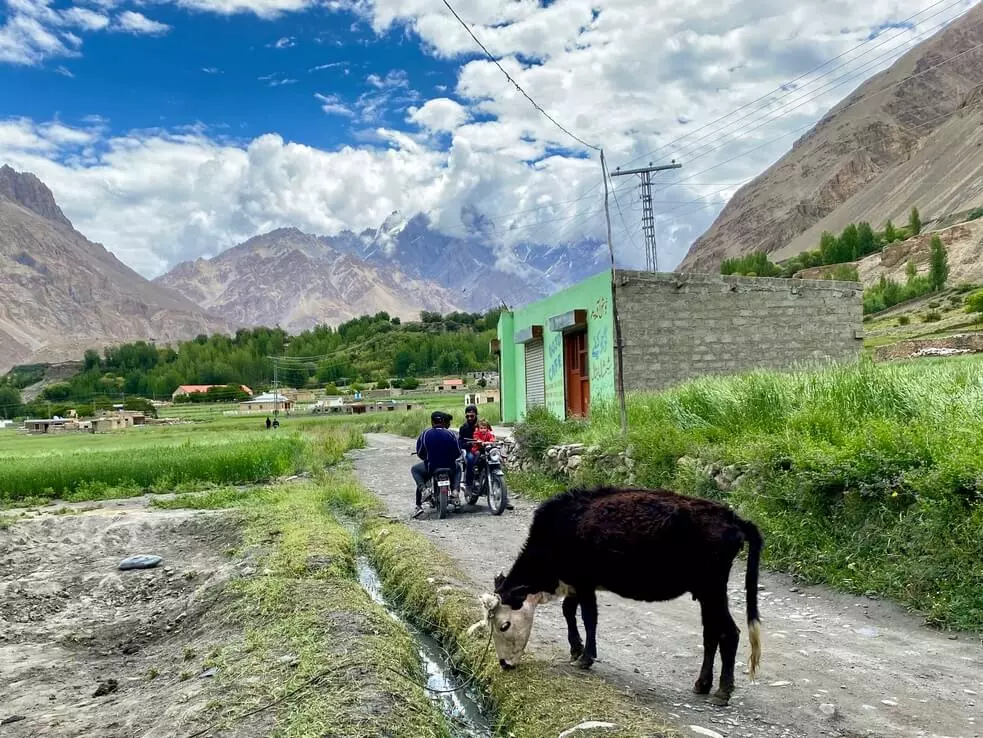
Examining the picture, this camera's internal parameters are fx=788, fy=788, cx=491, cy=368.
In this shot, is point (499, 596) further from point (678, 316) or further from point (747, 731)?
point (678, 316)

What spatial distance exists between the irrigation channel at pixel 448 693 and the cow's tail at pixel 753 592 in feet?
5.84

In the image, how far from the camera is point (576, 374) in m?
22.8

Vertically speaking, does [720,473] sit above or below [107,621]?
above

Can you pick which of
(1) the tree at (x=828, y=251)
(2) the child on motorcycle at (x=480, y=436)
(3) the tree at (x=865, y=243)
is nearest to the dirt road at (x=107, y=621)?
(2) the child on motorcycle at (x=480, y=436)

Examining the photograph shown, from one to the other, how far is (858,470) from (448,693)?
4.53 metres

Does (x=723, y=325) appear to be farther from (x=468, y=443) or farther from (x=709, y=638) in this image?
(x=709, y=638)

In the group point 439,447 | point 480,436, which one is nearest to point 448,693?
point 439,447

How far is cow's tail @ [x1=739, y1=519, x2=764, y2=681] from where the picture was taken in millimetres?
4836

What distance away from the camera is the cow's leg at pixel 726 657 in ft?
16.0

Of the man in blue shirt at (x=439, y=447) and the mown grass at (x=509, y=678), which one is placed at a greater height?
the man in blue shirt at (x=439, y=447)

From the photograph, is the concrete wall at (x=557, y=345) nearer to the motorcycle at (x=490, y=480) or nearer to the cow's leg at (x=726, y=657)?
the motorcycle at (x=490, y=480)

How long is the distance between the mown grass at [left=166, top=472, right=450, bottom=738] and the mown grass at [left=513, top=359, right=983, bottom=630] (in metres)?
4.18

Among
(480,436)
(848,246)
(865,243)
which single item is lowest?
(480,436)

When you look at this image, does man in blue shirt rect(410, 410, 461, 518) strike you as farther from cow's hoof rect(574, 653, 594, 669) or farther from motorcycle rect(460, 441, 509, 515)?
cow's hoof rect(574, 653, 594, 669)
